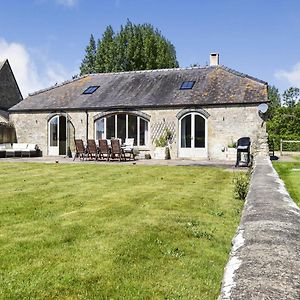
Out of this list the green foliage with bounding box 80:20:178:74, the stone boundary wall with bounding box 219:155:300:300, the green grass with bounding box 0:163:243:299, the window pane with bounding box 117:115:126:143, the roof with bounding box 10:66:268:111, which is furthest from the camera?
the green foliage with bounding box 80:20:178:74

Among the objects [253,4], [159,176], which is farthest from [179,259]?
[253,4]

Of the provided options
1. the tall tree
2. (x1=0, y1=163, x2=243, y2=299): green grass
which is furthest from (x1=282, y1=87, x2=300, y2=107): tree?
(x1=0, y1=163, x2=243, y2=299): green grass

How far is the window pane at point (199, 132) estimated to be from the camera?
904 inches

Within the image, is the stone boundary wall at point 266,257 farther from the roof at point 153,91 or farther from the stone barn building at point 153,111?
the roof at point 153,91

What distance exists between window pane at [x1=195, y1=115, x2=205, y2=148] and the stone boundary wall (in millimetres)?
19232

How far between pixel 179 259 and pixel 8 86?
39263mm

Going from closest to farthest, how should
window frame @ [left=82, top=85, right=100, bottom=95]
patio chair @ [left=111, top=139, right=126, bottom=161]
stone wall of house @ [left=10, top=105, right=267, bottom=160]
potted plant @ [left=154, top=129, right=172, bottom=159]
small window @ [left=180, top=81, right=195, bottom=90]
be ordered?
patio chair @ [left=111, top=139, right=126, bottom=161] < stone wall of house @ [left=10, top=105, right=267, bottom=160] < potted plant @ [left=154, top=129, right=172, bottom=159] < small window @ [left=180, top=81, right=195, bottom=90] < window frame @ [left=82, top=85, right=100, bottom=95]

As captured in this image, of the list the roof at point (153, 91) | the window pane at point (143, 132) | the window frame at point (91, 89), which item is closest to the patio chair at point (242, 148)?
the roof at point (153, 91)

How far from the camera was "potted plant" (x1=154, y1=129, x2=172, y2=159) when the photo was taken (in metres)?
23.2

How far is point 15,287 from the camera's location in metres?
3.59

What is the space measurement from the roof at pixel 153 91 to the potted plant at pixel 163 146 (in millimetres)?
1968

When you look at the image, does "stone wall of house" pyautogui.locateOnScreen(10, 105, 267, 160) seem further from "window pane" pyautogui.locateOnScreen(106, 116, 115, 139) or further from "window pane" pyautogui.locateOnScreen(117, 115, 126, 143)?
"window pane" pyautogui.locateOnScreen(117, 115, 126, 143)

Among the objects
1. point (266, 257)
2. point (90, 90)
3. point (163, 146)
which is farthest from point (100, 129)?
point (266, 257)

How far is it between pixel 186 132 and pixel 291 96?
5809 centimetres
